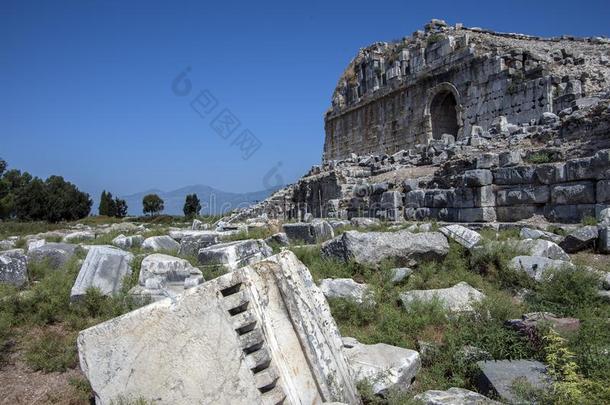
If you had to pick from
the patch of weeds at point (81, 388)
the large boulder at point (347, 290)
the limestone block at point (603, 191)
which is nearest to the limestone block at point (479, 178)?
the limestone block at point (603, 191)

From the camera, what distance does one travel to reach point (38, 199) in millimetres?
42281

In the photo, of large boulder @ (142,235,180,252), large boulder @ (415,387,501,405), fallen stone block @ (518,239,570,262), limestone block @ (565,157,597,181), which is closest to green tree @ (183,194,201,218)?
large boulder @ (142,235,180,252)

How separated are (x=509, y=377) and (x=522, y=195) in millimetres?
6947

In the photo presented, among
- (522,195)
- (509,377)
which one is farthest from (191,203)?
(509,377)

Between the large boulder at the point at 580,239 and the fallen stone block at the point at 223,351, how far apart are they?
17.8ft

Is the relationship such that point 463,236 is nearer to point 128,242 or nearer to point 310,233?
point 310,233

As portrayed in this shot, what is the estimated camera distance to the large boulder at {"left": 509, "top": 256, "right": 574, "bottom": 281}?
5.64 metres

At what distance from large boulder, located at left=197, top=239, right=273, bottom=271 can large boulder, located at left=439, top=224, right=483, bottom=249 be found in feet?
9.36

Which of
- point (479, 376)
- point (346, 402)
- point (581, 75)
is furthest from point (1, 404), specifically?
point (581, 75)

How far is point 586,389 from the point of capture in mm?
3084

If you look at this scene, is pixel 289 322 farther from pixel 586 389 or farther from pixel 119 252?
pixel 119 252

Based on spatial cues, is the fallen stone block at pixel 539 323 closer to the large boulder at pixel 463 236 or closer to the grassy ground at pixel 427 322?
the grassy ground at pixel 427 322

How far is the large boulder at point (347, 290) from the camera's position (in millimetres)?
5297

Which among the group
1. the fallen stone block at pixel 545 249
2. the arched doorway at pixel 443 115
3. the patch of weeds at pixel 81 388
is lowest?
the patch of weeds at pixel 81 388
